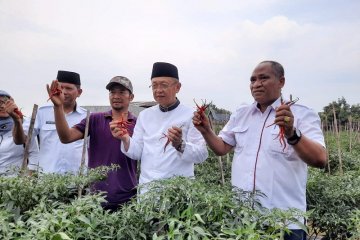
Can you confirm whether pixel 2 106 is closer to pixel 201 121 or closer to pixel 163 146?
pixel 163 146

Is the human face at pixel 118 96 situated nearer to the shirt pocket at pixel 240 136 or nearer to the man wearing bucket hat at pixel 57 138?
the man wearing bucket hat at pixel 57 138

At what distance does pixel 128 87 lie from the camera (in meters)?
3.42

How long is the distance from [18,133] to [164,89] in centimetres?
146

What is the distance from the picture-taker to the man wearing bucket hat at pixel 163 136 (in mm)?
2912

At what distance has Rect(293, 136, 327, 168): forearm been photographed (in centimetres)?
216

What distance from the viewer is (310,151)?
7.14 feet

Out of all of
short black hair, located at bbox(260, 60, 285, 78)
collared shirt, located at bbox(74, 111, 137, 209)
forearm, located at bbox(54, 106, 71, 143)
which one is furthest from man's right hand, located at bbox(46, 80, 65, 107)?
short black hair, located at bbox(260, 60, 285, 78)

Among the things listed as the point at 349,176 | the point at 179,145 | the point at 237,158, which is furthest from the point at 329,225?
the point at 179,145

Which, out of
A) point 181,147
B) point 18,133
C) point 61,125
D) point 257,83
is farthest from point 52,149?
point 257,83

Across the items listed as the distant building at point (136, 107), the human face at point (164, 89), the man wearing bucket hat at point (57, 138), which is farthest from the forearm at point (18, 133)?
the distant building at point (136, 107)

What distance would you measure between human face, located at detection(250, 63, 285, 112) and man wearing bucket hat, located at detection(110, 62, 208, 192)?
61 centimetres

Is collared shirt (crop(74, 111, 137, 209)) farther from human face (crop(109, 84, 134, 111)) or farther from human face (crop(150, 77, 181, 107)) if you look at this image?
human face (crop(150, 77, 181, 107))

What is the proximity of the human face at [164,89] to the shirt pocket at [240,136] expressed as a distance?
0.63 meters

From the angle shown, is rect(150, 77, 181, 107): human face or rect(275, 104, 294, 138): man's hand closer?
rect(275, 104, 294, 138): man's hand
